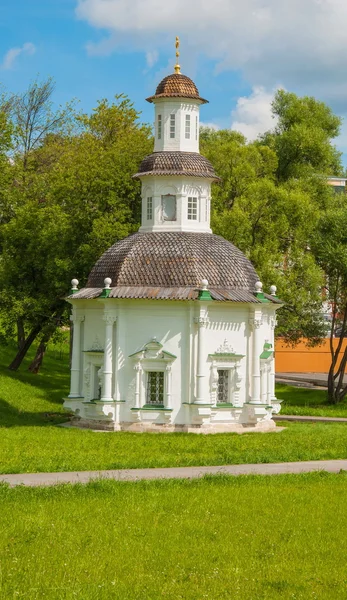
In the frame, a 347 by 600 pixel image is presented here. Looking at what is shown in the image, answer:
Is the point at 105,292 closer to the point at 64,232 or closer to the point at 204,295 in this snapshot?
the point at 204,295

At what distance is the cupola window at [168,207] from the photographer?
124ft

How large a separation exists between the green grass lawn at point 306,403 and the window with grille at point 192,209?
32.9ft

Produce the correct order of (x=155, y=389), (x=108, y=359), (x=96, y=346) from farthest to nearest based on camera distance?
(x=96, y=346) < (x=155, y=389) < (x=108, y=359)

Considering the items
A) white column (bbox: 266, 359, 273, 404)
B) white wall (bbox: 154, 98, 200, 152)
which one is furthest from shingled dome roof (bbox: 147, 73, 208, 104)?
white column (bbox: 266, 359, 273, 404)

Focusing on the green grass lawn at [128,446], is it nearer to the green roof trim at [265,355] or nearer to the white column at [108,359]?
the white column at [108,359]

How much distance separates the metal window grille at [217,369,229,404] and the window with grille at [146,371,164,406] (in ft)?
6.55

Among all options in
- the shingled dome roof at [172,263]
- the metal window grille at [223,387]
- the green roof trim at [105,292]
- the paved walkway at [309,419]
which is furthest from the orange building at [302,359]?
the green roof trim at [105,292]

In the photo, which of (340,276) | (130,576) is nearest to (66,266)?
(340,276)

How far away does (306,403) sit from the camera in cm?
4888

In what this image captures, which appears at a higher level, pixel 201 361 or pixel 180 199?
pixel 180 199

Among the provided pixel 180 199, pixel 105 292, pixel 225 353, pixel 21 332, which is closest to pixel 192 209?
pixel 180 199

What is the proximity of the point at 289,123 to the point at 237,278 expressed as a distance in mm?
33725

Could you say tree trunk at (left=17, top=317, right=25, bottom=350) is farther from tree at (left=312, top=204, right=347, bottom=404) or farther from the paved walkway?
tree at (left=312, top=204, right=347, bottom=404)

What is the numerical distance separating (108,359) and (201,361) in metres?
3.18
